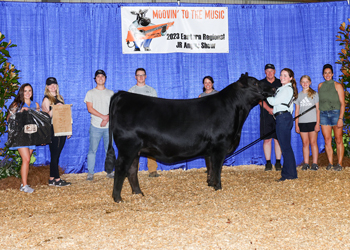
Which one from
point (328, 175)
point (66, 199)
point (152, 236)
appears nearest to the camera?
point (152, 236)

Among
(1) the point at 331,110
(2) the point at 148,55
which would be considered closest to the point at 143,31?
(2) the point at 148,55

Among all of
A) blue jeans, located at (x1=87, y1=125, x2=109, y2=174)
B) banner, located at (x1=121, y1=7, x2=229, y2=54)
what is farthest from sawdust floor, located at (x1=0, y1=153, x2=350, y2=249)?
banner, located at (x1=121, y1=7, x2=229, y2=54)

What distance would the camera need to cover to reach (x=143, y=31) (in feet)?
22.2

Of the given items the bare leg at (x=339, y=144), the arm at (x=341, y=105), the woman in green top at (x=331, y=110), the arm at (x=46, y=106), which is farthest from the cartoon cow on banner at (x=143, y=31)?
the bare leg at (x=339, y=144)

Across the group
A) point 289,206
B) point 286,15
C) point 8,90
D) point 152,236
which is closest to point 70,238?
point 152,236

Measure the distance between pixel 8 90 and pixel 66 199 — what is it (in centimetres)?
252

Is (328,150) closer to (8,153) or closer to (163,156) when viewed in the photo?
(163,156)

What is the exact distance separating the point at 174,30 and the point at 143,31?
0.64 metres

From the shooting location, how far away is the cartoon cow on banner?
6762mm

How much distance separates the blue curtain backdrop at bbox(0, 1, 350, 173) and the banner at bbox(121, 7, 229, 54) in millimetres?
151

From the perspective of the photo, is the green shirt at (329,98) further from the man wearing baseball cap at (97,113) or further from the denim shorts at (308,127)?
the man wearing baseball cap at (97,113)

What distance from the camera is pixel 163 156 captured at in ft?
14.4

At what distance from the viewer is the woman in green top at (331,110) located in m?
6.03

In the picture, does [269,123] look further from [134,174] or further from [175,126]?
[134,174]
